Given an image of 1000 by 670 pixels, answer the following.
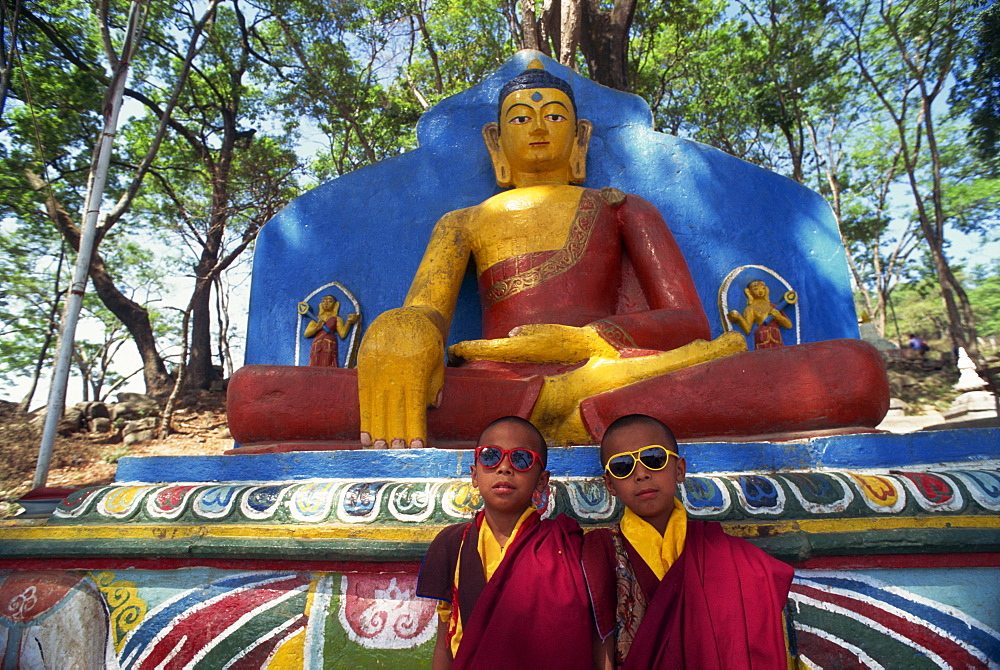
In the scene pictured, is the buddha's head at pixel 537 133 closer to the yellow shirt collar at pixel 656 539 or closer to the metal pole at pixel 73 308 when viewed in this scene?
the yellow shirt collar at pixel 656 539

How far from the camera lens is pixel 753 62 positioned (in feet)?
36.2

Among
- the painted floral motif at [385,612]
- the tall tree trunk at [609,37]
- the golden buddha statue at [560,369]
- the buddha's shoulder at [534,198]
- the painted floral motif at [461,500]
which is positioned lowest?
the painted floral motif at [385,612]

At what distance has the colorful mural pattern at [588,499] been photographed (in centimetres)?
169

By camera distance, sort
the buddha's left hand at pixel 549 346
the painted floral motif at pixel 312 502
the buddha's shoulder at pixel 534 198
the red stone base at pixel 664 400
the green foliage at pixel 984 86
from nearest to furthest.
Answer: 1. the painted floral motif at pixel 312 502
2. the red stone base at pixel 664 400
3. the buddha's left hand at pixel 549 346
4. the buddha's shoulder at pixel 534 198
5. the green foliage at pixel 984 86

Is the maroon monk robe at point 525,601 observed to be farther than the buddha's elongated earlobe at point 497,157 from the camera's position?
No

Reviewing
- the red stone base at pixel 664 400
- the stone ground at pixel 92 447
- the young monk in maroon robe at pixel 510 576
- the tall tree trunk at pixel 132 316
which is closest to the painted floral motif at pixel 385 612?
the young monk in maroon robe at pixel 510 576

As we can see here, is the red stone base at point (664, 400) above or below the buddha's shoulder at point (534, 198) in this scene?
below

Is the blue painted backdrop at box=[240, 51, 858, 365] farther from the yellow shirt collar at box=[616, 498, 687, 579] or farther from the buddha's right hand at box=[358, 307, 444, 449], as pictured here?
the yellow shirt collar at box=[616, 498, 687, 579]

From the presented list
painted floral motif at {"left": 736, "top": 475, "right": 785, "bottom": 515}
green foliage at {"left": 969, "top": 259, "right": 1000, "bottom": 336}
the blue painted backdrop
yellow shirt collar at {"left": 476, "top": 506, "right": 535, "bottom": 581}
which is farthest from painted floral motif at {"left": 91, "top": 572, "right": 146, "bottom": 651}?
green foliage at {"left": 969, "top": 259, "right": 1000, "bottom": 336}

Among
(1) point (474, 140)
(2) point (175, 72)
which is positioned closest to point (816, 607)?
(1) point (474, 140)

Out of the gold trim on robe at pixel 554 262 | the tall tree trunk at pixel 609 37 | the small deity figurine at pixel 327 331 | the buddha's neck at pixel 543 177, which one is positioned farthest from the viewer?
the tall tree trunk at pixel 609 37

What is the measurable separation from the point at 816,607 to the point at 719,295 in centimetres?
255

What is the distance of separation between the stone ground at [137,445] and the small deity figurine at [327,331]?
4.70 metres

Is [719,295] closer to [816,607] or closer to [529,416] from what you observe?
[529,416]
